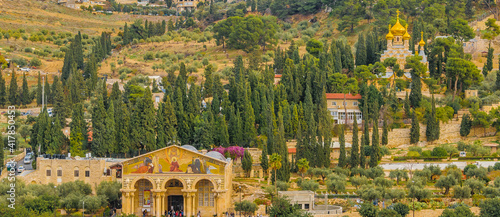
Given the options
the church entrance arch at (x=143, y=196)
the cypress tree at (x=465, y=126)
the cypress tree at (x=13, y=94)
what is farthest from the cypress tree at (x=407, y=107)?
the cypress tree at (x=13, y=94)

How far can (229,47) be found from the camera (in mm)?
111750

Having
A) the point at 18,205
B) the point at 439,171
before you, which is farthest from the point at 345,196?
the point at 18,205

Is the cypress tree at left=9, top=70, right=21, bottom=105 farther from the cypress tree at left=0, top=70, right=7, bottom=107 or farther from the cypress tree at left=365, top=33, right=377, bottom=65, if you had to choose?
the cypress tree at left=365, top=33, right=377, bottom=65

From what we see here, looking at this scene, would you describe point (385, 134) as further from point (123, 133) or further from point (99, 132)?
point (99, 132)

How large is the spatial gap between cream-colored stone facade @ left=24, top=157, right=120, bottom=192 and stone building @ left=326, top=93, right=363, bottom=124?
23.1 meters

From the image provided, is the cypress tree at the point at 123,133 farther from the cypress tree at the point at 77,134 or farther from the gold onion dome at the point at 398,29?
the gold onion dome at the point at 398,29

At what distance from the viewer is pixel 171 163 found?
57531mm

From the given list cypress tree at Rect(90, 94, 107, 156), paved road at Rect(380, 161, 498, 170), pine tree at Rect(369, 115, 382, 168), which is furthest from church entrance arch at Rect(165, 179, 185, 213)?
paved road at Rect(380, 161, 498, 170)

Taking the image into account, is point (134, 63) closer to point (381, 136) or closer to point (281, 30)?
point (281, 30)

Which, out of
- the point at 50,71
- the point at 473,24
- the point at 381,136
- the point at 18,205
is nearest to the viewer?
the point at 18,205

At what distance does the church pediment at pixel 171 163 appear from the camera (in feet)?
188

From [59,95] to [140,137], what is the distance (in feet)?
49.9

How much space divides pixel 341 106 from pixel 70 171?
26.6 metres

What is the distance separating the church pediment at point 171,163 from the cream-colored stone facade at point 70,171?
5.36 metres
